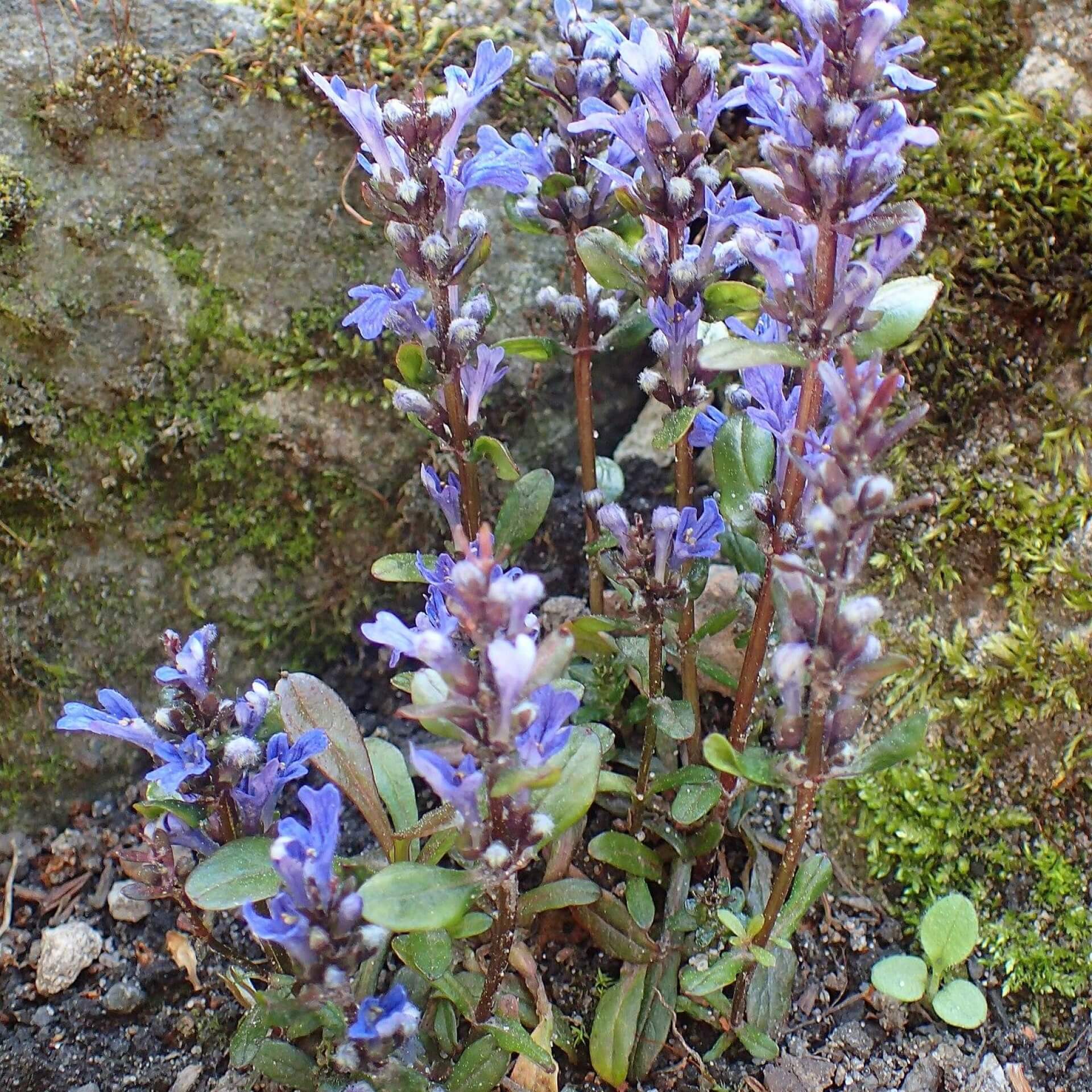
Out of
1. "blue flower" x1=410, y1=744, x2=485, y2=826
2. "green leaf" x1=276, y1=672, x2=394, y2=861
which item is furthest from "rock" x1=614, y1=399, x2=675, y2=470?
"blue flower" x1=410, y1=744, x2=485, y2=826

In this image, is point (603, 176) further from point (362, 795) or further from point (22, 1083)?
point (22, 1083)

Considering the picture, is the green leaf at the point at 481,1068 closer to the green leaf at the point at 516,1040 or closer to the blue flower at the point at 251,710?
the green leaf at the point at 516,1040

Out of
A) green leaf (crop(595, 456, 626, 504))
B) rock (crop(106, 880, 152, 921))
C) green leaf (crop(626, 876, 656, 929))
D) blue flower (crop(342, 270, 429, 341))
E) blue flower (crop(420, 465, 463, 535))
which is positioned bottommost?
rock (crop(106, 880, 152, 921))

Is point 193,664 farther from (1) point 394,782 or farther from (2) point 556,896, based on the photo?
(2) point 556,896

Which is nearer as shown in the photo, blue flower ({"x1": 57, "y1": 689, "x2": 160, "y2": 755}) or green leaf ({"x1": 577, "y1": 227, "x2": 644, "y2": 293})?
blue flower ({"x1": 57, "y1": 689, "x2": 160, "y2": 755})

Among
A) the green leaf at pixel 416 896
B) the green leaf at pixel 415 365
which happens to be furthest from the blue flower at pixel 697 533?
the green leaf at pixel 416 896

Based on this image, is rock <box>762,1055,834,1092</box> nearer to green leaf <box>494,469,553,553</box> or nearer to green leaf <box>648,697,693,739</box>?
green leaf <box>648,697,693,739</box>

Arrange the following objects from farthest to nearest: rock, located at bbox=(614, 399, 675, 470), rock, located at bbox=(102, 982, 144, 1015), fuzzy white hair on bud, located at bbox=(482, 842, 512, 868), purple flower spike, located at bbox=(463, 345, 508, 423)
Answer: rock, located at bbox=(614, 399, 675, 470) → rock, located at bbox=(102, 982, 144, 1015) → purple flower spike, located at bbox=(463, 345, 508, 423) → fuzzy white hair on bud, located at bbox=(482, 842, 512, 868)

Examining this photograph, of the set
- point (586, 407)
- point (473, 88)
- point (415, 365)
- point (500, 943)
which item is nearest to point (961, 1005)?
point (500, 943)
